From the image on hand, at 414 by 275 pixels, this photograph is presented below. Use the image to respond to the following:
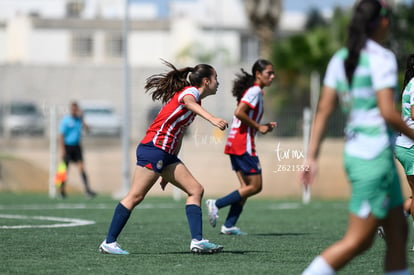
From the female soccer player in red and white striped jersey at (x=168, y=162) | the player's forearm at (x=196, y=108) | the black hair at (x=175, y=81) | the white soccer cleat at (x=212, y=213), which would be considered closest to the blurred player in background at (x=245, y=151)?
the white soccer cleat at (x=212, y=213)

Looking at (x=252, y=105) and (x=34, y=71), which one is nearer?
(x=252, y=105)

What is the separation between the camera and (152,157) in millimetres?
10164

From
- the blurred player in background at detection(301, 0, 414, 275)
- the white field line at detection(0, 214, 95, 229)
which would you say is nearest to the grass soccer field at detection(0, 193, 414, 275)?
the white field line at detection(0, 214, 95, 229)

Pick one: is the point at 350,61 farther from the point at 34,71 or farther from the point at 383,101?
the point at 34,71

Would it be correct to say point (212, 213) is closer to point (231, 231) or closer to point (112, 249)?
point (231, 231)

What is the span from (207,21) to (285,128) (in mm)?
43171

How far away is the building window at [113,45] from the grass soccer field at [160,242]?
48.2 m

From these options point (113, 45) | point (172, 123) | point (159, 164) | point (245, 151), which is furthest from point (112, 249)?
point (113, 45)

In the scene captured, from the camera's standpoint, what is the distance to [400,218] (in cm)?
679

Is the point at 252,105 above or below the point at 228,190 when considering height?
above

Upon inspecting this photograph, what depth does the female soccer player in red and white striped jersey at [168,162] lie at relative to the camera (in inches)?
400

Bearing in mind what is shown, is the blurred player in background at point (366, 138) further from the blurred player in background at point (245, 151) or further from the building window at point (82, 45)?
the building window at point (82, 45)

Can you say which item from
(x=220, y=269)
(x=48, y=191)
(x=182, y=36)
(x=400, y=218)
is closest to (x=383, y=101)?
(x=400, y=218)

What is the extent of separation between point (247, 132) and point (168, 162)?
3.19m
